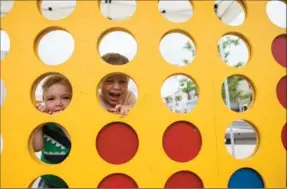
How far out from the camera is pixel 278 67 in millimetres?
540

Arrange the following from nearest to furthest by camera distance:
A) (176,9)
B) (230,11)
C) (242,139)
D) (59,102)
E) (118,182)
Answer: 1. (118,182)
2. (59,102)
3. (230,11)
4. (176,9)
5. (242,139)

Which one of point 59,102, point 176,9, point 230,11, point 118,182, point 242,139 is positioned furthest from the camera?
point 242,139

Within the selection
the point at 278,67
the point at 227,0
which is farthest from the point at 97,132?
the point at 227,0

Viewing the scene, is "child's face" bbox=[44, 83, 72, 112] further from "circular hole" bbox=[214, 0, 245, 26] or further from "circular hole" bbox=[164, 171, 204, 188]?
"circular hole" bbox=[214, 0, 245, 26]

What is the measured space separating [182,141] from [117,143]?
110 mm

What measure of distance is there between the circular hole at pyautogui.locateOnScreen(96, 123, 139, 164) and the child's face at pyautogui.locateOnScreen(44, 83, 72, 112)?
0.21m

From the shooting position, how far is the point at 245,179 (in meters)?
0.51

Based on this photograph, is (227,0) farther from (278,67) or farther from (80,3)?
(80,3)

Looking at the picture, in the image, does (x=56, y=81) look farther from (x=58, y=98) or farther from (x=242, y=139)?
(x=242, y=139)

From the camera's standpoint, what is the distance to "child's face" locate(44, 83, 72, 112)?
65 centimetres

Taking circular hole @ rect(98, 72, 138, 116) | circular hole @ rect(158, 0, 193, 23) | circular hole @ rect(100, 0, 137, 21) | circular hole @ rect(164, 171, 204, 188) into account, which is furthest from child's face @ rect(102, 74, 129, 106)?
circular hole @ rect(158, 0, 193, 23)

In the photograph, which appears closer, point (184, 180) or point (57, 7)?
point (184, 180)

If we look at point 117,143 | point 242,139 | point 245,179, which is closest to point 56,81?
point 117,143

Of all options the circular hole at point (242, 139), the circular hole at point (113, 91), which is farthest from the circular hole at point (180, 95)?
the circular hole at point (113, 91)
